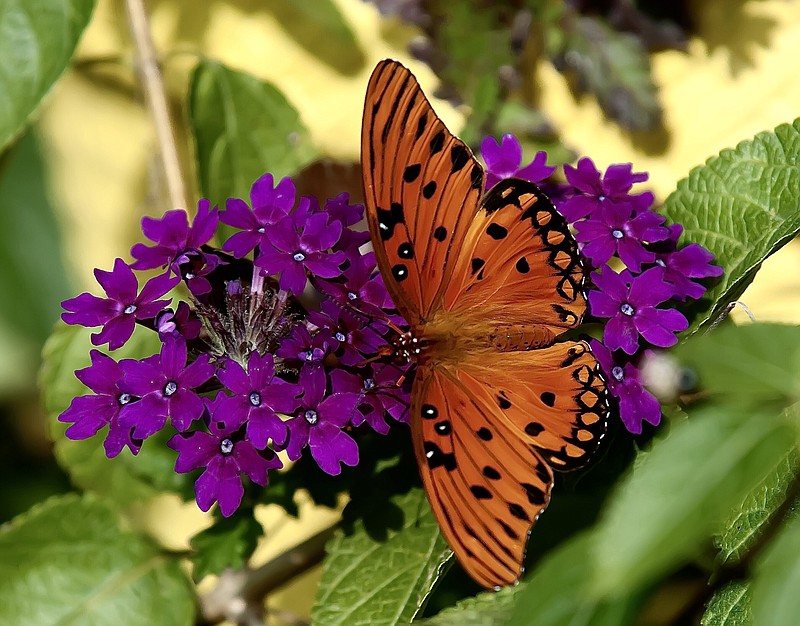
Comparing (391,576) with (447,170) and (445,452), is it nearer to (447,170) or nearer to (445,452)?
(445,452)

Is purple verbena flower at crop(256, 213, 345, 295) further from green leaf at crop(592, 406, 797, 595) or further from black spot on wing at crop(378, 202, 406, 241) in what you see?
green leaf at crop(592, 406, 797, 595)

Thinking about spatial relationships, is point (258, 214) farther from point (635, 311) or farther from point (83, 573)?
point (83, 573)

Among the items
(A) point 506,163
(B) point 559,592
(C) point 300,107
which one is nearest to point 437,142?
(A) point 506,163

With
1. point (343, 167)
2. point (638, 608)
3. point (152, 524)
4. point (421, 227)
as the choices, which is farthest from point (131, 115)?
point (638, 608)

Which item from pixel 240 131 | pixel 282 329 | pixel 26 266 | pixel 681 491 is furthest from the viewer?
pixel 26 266

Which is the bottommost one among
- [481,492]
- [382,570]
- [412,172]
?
[382,570]

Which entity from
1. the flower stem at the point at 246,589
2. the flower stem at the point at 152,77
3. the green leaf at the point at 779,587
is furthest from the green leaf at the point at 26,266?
the green leaf at the point at 779,587

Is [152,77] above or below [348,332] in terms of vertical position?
above
